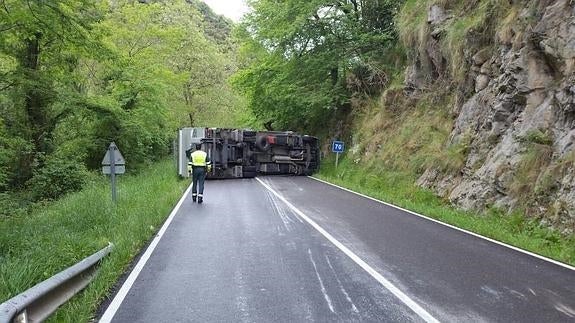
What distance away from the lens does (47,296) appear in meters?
4.62

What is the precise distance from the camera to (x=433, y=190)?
15195mm

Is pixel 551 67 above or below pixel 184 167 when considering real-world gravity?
above

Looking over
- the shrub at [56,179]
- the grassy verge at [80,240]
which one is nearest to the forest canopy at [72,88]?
the shrub at [56,179]

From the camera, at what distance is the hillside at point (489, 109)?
11148mm

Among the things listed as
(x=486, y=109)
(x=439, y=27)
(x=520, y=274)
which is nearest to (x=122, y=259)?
(x=520, y=274)

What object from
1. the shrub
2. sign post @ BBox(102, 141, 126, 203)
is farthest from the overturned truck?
sign post @ BBox(102, 141, 126, 203)

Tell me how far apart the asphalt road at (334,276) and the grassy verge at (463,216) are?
2.54 feet

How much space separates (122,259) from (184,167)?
574 inches

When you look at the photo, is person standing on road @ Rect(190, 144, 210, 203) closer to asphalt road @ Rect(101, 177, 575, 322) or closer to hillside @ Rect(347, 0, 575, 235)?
asphalt road @ Rect(101, 177, 575, 322)

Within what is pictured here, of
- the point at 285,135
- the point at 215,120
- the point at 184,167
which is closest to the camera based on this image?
the point at 184,167

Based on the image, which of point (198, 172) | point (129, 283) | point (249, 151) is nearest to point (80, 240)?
point (129, 283)

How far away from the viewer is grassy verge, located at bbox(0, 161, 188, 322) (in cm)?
527

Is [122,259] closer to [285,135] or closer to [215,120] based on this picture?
[285,135]

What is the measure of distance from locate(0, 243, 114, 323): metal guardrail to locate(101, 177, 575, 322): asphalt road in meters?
0.47
